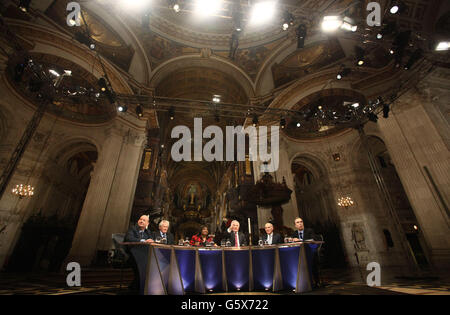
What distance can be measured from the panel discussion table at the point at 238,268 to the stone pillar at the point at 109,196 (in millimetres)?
5766

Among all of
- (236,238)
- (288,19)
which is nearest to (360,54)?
(288,19)

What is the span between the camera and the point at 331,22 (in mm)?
5754

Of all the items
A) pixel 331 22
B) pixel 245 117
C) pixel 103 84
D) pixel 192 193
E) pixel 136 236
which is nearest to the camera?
pixel 136 236

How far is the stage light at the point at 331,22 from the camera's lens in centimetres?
570

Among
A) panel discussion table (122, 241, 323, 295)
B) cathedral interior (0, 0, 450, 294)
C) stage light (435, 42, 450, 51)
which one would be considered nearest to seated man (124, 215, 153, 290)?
panel discussion table (122, 241, 323, 295)

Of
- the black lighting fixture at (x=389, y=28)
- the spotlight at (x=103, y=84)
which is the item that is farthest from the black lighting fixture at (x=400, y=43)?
the spotlight at (x=103, y=84)

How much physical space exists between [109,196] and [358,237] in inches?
497

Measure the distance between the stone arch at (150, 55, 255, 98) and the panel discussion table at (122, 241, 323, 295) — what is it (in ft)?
34.4

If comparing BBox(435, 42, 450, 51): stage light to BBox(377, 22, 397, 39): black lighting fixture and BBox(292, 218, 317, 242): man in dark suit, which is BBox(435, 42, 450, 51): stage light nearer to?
BBox(377, 22, 397, 39): black lighting fixture

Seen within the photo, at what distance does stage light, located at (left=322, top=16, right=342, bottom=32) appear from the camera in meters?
5.70

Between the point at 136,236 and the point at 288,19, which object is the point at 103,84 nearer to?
the point at 136,236

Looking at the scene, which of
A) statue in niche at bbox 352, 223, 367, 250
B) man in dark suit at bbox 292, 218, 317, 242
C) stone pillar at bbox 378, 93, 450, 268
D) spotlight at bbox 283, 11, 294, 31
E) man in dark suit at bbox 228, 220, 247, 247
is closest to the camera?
man in dark suit at bbox 292, 218, 317, 242
